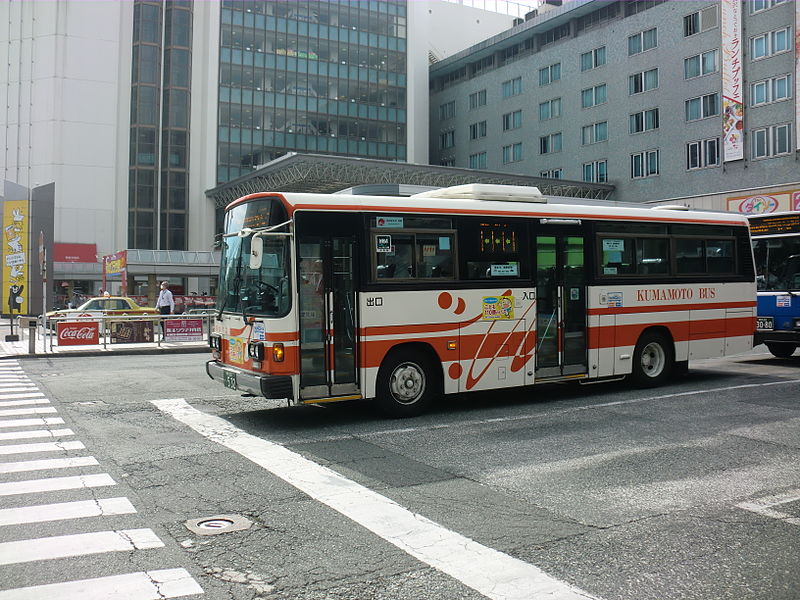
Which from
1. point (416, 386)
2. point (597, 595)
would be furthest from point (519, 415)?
point (597, 595)

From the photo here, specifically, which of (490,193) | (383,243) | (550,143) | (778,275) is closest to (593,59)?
(550,143)

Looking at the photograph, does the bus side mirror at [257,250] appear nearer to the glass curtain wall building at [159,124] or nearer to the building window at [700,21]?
the building window at [700,21]

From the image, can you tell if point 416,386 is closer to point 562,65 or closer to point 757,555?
point 757,555

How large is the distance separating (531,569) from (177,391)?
936 cm

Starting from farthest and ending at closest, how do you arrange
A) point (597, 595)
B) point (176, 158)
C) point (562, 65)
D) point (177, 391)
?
point (176, 158) < point (562, 65) < point (177, 391) < point (597, 595)

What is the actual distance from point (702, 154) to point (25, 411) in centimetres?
4320

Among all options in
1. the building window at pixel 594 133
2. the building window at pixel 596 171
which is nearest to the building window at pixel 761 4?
the building window at pixel 594 133

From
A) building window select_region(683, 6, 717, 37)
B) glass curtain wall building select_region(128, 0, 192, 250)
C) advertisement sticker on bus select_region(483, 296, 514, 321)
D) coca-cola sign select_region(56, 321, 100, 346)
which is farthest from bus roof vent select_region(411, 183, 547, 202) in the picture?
glass curtain wall building select_region(128, 0, 192, 250)

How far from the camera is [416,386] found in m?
10.1

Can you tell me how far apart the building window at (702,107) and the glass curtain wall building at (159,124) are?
145ft

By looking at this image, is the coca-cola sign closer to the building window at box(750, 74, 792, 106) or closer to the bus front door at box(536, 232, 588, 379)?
the bus front door at box(536, 232, 588, 379)

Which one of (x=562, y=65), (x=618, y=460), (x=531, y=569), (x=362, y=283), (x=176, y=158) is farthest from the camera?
(x=176, y=158)

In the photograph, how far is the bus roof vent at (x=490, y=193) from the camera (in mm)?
11016

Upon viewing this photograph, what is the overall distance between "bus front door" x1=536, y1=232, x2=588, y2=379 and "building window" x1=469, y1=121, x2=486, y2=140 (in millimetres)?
56192
